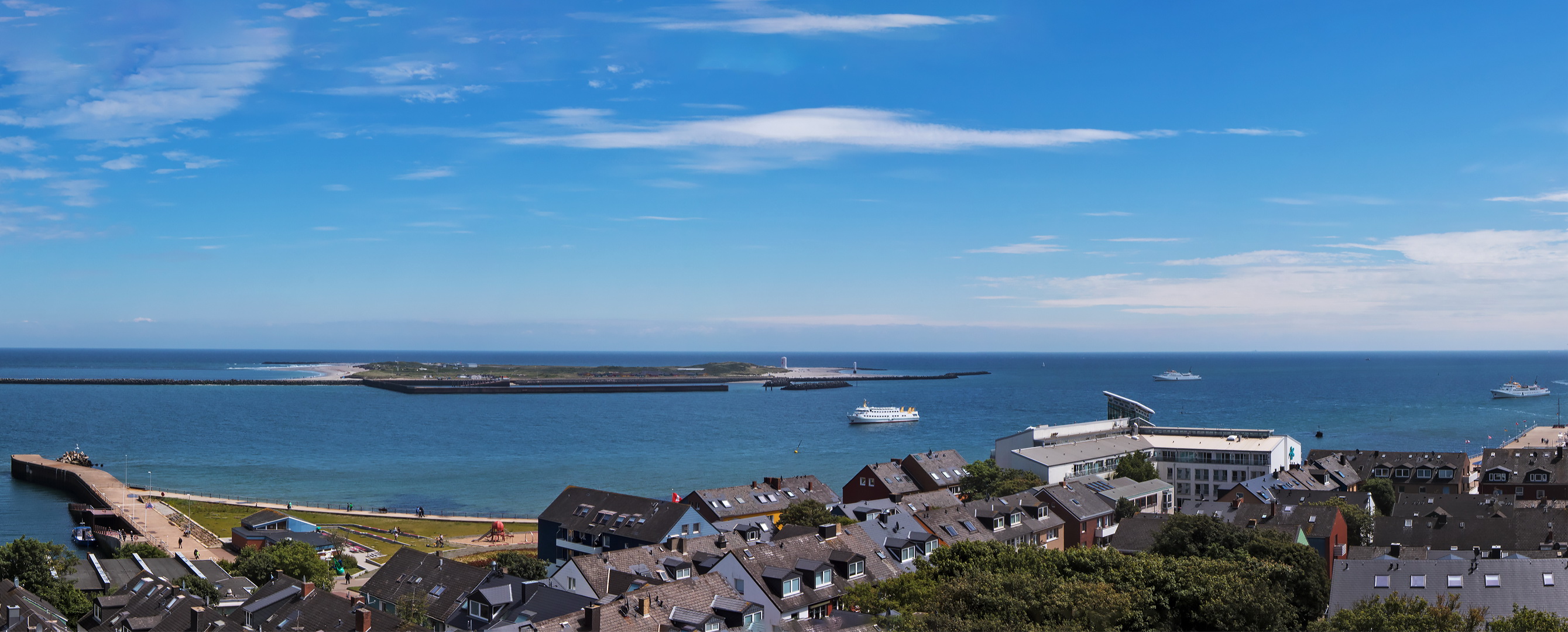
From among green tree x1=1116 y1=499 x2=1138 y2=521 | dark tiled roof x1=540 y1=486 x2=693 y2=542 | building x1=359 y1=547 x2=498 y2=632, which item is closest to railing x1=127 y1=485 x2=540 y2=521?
dark tiled roof x1=540 y1=486 x2=693 y2=542

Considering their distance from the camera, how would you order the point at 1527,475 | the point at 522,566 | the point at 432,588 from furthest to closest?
the point at 1527,475 < the point at 522,566 < the point at 432,588

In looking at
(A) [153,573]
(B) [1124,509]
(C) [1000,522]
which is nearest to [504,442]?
(A) [153,573]

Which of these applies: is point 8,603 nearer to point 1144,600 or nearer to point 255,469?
point 1144,600

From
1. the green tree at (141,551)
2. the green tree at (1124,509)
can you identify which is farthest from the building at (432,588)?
the green tree at (1124,509)

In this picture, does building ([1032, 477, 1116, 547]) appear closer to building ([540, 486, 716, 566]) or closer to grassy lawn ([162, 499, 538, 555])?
building ([540, 486, 716, 566])

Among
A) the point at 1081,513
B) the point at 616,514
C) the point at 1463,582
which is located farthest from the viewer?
the point at 1081,513

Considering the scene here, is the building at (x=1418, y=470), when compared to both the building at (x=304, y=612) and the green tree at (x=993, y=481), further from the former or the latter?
the building at (x=304, y=612)

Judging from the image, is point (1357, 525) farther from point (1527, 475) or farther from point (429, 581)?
point (429, 581)
